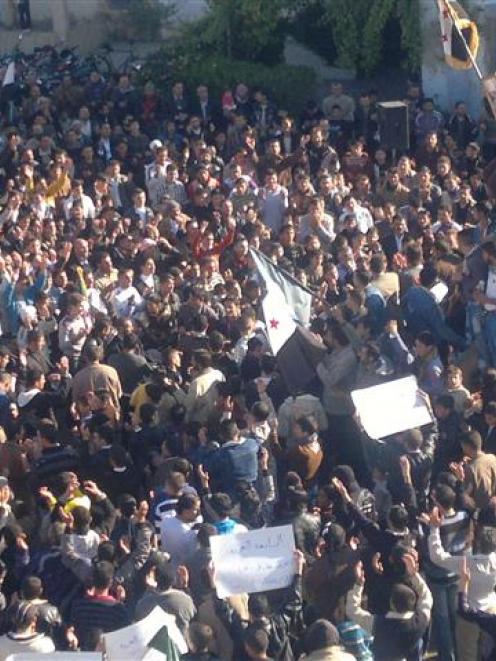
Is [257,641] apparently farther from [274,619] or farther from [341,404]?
[341,404]

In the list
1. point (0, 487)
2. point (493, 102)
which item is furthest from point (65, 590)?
point (493, 102)

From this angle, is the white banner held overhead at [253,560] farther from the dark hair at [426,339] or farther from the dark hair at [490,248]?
the dark hair at [490,248]

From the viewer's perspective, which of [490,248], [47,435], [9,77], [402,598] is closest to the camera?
[402,598]

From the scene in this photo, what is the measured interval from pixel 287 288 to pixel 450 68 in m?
11.1

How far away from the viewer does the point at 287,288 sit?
44.0 feet

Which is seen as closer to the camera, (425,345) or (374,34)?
(425,345)

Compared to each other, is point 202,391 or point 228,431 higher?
point 228,431

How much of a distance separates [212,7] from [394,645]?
1691 centimetres

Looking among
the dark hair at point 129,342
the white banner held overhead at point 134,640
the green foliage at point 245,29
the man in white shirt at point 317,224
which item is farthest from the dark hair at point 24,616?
the green foliage at point 245,29

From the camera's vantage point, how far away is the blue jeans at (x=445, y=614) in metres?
10.4

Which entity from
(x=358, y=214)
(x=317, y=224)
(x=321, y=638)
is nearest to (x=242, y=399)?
(x=321, y=638)

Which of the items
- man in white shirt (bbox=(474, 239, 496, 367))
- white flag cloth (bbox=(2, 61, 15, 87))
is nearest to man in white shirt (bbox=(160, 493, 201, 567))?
man in white shirt (bbox=(474, 239, 496, 367))

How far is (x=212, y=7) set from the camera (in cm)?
2534

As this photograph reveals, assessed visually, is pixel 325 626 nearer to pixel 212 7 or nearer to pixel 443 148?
pixel 443 148
